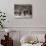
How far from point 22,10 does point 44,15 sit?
735 millimetres

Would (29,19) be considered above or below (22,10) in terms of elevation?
below

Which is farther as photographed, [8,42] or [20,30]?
[20,30]

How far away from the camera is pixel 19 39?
15.2 ft

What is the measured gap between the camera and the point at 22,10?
475 centimetres

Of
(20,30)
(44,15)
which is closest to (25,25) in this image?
(20,30)

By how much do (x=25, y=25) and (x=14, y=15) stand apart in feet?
1.58

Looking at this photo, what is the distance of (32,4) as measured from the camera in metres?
4.76

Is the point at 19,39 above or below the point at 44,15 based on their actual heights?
below

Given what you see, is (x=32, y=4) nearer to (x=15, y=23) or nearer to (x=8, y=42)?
(x=15, y=23)

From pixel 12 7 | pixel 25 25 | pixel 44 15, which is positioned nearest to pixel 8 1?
pixel 12 7

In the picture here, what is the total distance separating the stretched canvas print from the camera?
4.75m

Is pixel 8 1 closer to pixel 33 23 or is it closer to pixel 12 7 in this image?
pixel 12 7

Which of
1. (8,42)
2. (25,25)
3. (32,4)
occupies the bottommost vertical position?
(8,42)

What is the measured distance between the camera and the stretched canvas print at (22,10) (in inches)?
187
